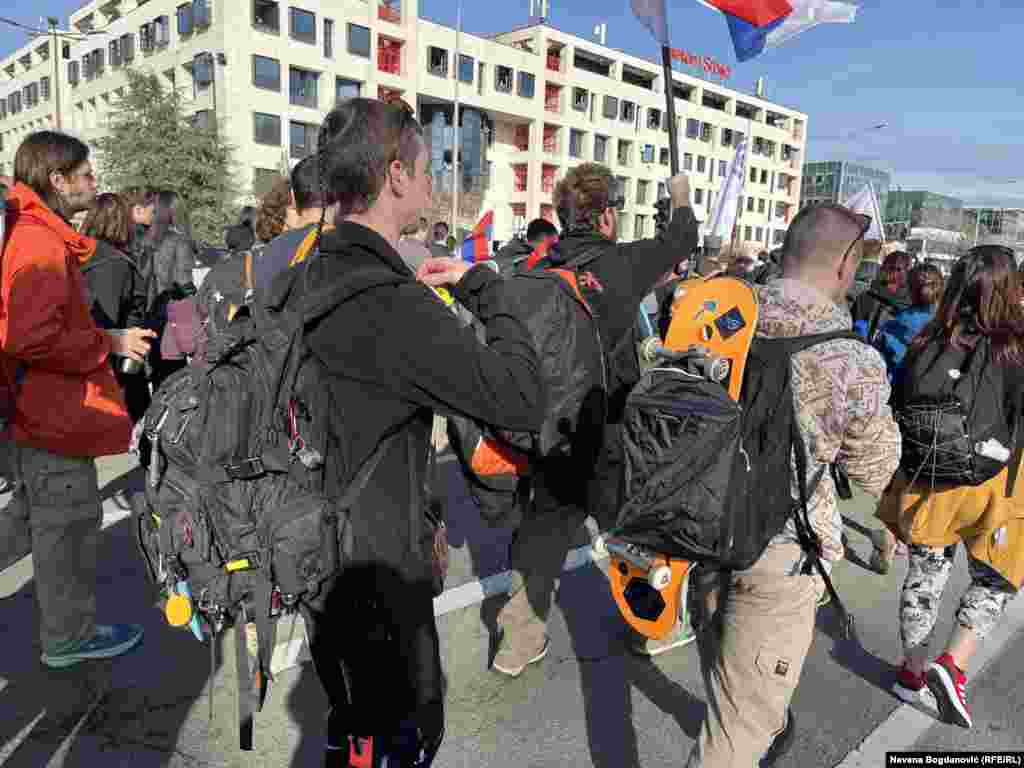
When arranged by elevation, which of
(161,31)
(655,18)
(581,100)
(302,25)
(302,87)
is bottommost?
(655,18)

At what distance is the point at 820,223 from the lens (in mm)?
2316

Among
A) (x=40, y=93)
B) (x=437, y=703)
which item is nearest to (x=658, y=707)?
(x=437, y=703)

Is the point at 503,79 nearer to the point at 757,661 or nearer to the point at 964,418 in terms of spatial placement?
the point at 964,418

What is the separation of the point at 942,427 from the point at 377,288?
2.66 m

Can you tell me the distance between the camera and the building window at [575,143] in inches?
2057

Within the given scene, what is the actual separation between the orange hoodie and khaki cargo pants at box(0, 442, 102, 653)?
0.31 ft

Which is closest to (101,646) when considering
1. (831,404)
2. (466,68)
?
(831,404)

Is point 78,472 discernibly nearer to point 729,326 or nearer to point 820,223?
point 729,326

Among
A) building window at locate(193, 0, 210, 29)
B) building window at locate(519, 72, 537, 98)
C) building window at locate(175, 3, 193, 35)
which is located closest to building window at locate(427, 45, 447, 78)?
building window at locate(519, 72, 537, 98)

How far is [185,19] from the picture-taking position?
1521 inches

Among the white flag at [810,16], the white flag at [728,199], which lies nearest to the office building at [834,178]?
the white flag at [728,199]

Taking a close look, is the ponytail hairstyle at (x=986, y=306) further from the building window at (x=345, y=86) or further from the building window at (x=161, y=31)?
the building window at (x=161, y=31)

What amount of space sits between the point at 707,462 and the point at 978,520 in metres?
2.14

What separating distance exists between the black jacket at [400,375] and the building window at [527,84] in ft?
167
